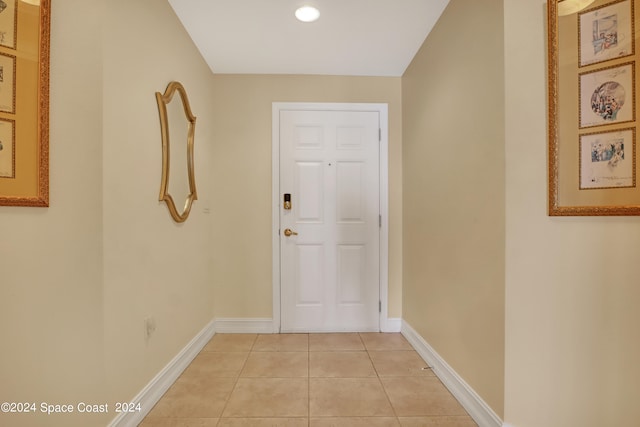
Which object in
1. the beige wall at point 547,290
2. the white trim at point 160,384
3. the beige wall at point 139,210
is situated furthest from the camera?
the white trim at point 160,384

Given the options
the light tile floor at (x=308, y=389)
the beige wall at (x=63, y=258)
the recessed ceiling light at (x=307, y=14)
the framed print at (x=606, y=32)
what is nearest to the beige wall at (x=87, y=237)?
the beige wall at (x=63, y=258)

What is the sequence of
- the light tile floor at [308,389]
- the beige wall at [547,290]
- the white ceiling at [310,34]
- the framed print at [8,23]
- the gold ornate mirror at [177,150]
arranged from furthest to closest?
the white ceiling at [310,34] → the gold ornate mirror at [177,150] → the light tile floor at [308,389] → the beige wall at [547,290] → the framed print at [8,23]

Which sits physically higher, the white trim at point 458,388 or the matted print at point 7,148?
the matted print at point 7,148

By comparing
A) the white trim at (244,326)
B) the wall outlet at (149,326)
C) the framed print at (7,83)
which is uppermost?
the framed print at (7,83)

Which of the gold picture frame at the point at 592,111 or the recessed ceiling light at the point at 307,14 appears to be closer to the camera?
the gold picture frame at the point at 592,111

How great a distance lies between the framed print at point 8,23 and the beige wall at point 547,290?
6.52 ft

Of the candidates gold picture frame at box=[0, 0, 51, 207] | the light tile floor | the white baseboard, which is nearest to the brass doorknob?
the light tile floor

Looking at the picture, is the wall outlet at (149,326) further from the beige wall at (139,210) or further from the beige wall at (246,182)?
the beige wall at (246,182)

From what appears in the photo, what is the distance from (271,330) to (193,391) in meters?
1.00

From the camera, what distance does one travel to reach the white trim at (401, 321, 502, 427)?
4.90 ft

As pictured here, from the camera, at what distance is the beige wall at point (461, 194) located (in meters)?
Answer: 1.44

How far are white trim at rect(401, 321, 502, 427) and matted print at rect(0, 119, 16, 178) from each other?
89.8 inches

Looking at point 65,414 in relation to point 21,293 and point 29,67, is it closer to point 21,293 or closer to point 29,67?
point 21,293

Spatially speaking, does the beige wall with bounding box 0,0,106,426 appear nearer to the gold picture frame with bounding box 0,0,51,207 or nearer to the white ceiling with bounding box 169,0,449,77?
the gold picture frame with bounding box 0,0,51,207
